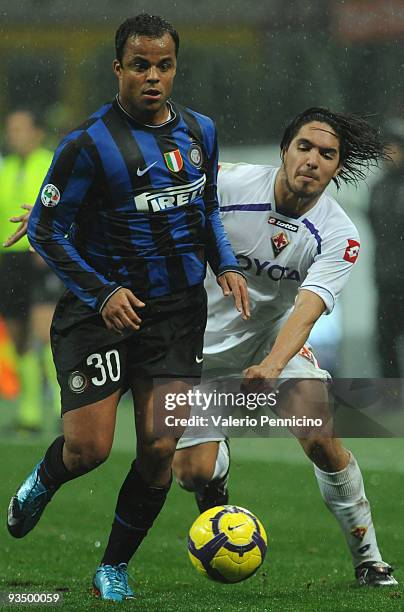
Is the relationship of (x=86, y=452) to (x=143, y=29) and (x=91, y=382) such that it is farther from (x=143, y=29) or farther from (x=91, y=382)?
(x=143, y=29)

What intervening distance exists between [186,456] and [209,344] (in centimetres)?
45

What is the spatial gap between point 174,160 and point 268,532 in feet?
7.97

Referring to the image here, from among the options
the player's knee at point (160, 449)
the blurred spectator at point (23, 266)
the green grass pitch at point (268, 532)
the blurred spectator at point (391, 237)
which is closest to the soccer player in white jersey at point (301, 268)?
the green grass pitch at point (268, 532)

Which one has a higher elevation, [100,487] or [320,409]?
[320,409]

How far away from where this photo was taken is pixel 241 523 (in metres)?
4.32

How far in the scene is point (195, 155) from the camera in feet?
13.9

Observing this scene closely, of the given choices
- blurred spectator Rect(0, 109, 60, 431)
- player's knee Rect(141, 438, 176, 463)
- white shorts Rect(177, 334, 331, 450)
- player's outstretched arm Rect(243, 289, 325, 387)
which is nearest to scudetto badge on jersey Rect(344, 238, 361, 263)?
player's outstretched arm Rect(243, 289, 325, 387)

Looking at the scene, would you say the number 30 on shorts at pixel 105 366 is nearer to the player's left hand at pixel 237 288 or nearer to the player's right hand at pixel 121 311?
the player's right hand at pixel 121 311

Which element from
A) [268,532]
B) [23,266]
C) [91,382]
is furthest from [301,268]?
[23,266]

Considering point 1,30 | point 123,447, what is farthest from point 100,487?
point 1,30

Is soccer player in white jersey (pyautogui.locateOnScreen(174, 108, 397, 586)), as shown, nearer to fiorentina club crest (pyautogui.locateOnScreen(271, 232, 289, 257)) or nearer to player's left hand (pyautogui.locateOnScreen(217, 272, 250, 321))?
fiorentina club crest (pyautogui.locateOnScreen(271, 232, 289, 257))

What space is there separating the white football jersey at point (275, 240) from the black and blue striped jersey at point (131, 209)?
45 centimetres

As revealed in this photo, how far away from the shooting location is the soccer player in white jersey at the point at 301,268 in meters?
4.69

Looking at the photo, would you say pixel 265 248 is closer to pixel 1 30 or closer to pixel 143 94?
pixel 143 94
